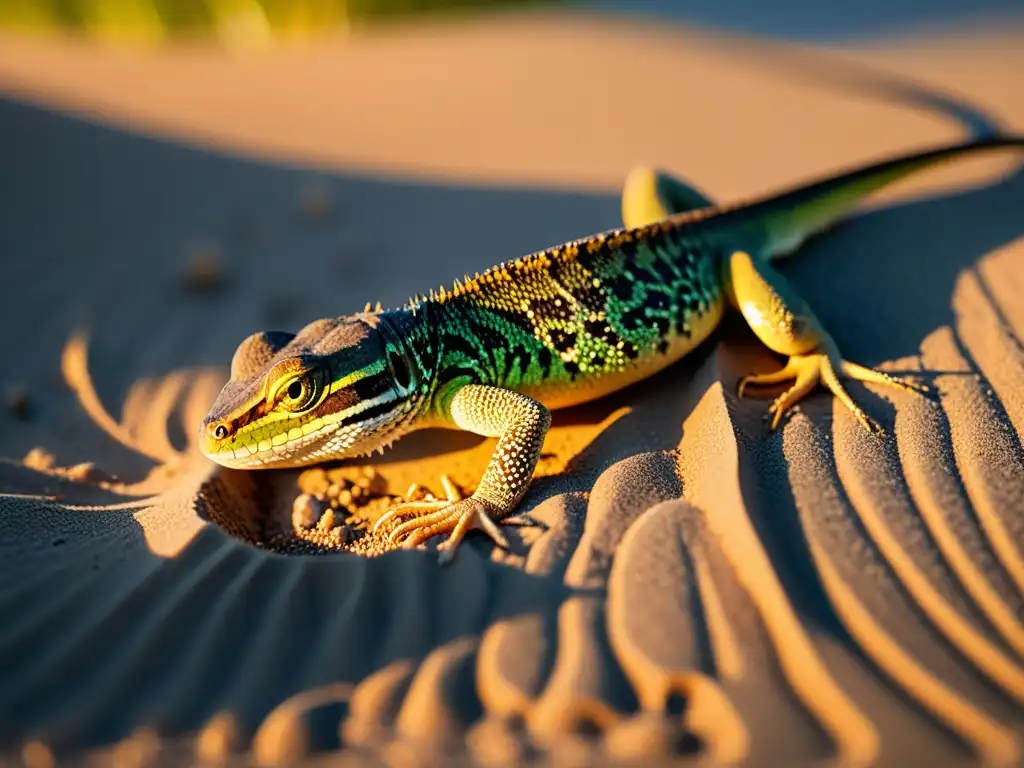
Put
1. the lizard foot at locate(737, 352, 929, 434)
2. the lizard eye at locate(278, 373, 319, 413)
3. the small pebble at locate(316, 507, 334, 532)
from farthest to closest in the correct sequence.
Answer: the lizard foot at locate(737, 352, 929, 434) < the small pebble at locate(316, 507, 334, 532) < the lizard eye at locate(278, 373, 319, 413)

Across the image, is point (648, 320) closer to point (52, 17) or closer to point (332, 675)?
point (332, 675)

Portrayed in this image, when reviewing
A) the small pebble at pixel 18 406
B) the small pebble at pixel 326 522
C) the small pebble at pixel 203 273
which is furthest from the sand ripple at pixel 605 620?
the small pebble at pixel 203 273

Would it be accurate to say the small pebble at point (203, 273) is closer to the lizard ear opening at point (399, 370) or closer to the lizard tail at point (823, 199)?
the lizard ear opening at point (399, 370)

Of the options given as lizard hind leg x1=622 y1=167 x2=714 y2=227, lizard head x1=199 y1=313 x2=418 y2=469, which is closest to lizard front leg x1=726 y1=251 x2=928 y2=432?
lizard hind leg x1=622 y1=167 x2=714 y2=227

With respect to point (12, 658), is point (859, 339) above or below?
above

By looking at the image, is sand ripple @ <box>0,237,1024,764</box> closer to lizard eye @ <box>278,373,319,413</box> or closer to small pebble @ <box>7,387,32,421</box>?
lizard eye @ <box>278,373,319,413</box>

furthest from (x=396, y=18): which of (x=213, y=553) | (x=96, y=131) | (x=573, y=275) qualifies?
(x=213, y=553)

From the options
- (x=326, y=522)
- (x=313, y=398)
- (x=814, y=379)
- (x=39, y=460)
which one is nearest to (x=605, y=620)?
(x=326, y=522)
